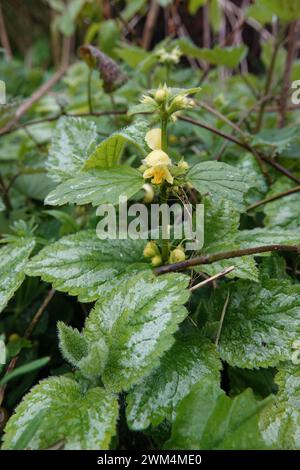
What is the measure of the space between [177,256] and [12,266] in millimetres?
300

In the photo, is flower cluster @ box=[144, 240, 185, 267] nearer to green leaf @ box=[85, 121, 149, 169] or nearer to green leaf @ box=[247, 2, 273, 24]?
green leaf @ box=[85, 121, 149, 169]

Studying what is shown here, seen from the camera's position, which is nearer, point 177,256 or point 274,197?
point 177,256

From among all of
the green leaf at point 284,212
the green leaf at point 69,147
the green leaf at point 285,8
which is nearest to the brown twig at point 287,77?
the green leaf at point 285,8

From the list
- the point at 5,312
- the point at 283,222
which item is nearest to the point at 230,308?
the point at 283,222

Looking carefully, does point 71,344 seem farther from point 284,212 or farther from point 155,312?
point 284,212

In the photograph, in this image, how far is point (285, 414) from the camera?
61 centimetres

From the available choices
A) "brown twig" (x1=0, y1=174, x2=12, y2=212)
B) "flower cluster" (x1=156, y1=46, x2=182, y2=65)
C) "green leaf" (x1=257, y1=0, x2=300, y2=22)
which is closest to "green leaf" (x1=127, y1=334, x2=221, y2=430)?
"brown twig" (x1=0, y1=174, x2=12, y2=212)

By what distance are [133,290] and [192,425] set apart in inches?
8.1

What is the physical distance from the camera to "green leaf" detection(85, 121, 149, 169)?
26.9 inches

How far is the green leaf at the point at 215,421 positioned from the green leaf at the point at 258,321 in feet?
0.38

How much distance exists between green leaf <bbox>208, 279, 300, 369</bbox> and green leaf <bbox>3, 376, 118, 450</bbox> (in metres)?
0.22

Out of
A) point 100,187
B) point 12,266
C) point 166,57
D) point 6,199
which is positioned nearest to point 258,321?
point 100,187

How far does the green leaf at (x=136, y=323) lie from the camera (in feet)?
1.92

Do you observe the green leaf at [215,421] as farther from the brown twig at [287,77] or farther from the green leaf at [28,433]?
the brown twig at [287,77]
